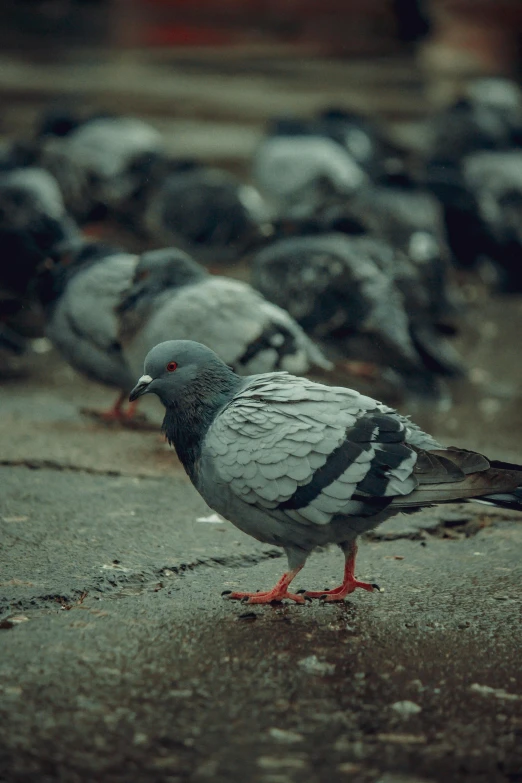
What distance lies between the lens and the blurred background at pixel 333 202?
21.2ft

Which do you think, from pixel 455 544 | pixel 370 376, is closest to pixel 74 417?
pixel 370 376

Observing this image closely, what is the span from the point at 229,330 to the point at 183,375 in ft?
5.84

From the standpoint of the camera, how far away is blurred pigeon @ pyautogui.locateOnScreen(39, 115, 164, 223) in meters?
10.5

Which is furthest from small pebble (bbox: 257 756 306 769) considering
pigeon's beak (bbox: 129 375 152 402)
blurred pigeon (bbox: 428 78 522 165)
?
blurred pigeon (bbox: 428 78 522 165)

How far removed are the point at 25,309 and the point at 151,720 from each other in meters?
5.46

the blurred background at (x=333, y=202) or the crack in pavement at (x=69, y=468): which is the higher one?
the blurred background at (x=333, y=202)

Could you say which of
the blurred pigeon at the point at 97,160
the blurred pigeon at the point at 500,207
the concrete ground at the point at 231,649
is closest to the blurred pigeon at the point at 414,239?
the blurred pigeon at the point at 500,207

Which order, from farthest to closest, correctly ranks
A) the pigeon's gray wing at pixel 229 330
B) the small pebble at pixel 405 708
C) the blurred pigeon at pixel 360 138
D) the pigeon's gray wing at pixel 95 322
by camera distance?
1. the blurred pigeon at pixel 360 138
2. the pigeon's gray wing at pixel 95 322
3. the pigeon's gray wing at pixel 229 330
4. the small pebble at pixel 405 708

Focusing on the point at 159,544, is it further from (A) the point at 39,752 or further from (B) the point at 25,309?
(B) the point at 25,309

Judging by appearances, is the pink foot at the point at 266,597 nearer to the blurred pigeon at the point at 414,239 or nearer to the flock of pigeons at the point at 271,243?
the flock of pigeons at the point at 271,243

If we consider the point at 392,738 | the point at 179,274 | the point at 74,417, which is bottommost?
the point at 74,417

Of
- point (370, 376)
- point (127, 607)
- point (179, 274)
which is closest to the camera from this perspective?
point (127, 607)

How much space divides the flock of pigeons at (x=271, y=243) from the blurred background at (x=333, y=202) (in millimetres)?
19

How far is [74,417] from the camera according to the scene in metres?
5.76
